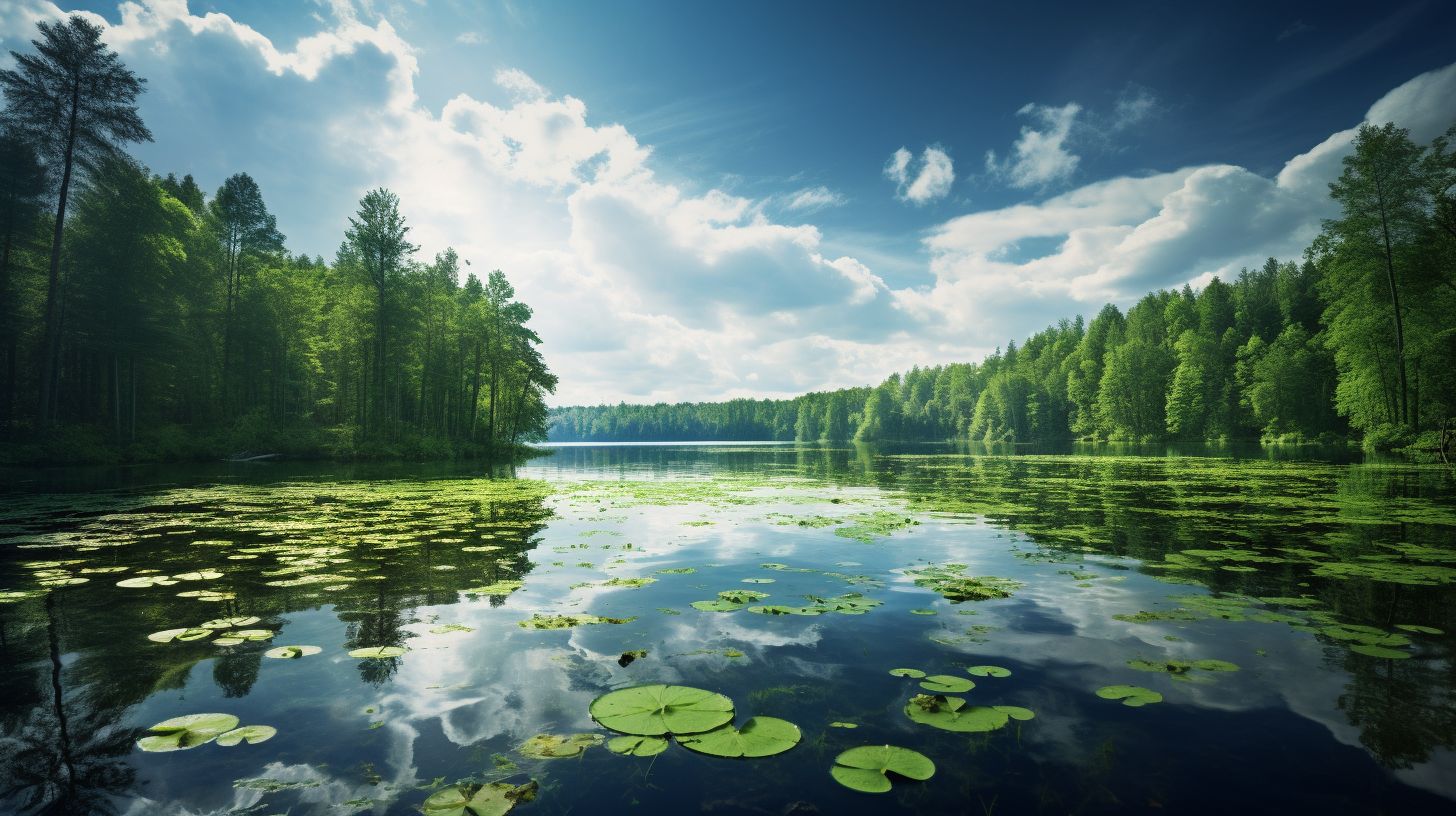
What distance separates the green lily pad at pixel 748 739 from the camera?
3.36m

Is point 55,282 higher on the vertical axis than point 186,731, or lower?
higher

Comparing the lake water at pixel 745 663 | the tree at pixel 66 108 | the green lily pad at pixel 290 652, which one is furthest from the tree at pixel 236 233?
the green lily pad at pixel 290 652

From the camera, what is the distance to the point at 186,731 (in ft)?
12.2

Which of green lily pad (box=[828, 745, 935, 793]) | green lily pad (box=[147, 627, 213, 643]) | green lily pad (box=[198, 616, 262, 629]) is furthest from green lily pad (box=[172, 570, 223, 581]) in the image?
green lily pad (box=[828, 745, 935, 793])

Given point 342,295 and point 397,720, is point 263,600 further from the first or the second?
point 342,295

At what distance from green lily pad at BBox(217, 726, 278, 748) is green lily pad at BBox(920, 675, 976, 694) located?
4693mm

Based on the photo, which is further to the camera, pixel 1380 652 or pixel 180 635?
pixel 180 635

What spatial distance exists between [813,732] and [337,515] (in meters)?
14.6

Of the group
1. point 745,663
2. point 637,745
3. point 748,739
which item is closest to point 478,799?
point 637,745

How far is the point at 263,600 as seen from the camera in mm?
6973

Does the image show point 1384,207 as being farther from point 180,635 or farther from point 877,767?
point 180,635

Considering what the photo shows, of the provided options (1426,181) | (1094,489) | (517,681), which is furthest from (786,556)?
(1426,181)

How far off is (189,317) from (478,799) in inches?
1785

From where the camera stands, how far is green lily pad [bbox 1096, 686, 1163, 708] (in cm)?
416
